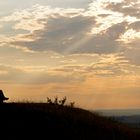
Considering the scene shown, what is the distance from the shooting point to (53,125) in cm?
3353

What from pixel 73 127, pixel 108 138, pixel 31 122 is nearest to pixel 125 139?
pixel 108 138

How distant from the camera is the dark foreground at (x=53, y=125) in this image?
32375 millimetres

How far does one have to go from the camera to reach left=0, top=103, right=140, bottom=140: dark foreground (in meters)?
32.4

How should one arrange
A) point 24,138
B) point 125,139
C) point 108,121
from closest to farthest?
point 24,138 < point 125,139 < point 108,121

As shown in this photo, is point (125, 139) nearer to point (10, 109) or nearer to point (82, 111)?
point (82, 111)

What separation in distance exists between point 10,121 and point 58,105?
238 inches

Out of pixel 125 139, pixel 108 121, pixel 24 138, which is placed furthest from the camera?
pixel 108 121

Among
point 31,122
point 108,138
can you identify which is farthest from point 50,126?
point 108,138

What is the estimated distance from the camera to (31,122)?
33500 mm

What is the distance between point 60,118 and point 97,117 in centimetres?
421

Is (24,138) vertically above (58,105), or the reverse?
(58,105)

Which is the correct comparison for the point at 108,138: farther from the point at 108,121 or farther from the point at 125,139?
the point at 108,121

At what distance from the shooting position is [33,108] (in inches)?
1401

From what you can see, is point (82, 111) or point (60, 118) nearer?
point (60, 118)
